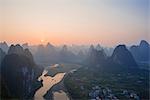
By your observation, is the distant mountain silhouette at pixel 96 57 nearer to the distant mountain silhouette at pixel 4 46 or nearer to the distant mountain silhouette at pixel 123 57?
the distant mountain silhouette at pixel 123 57

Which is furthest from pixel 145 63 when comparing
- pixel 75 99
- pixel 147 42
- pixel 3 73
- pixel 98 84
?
pixel 3 73

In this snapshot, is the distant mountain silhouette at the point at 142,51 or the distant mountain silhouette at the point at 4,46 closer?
the distant mountain silhouette at the point at 4,46

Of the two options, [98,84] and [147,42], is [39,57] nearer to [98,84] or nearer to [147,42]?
[98,84]

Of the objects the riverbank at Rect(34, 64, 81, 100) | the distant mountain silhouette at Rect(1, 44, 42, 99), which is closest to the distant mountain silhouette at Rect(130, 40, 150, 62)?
the riverbank at Rect(34, 64, 81, 100)

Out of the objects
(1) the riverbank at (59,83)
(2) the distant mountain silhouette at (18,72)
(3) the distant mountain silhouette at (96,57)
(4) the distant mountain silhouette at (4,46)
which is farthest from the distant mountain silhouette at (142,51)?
(4) the distant mountain silhouette at (4,46)

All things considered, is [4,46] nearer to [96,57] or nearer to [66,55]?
[66,55]

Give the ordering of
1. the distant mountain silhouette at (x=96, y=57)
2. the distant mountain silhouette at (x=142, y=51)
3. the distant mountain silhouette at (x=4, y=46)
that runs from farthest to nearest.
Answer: the distant mountain silhouette at (x=96, y=57) < the distant mountain silhouette at (x=142, y=51) < the distant mountain silhouette at (x=4, y=46)
